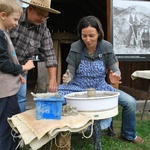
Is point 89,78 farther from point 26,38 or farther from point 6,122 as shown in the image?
point 6,122

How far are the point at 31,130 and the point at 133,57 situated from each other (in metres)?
3.10

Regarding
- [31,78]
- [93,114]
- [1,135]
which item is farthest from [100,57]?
[31,78]

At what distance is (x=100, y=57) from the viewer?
9.94ft

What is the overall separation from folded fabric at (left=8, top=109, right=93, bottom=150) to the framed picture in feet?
8.92

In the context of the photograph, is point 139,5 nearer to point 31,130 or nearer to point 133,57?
point 133,57

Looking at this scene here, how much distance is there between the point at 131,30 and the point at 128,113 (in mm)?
2048

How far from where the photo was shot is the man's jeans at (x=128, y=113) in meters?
3.15

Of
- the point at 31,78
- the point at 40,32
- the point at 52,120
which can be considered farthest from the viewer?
the point at 31,78

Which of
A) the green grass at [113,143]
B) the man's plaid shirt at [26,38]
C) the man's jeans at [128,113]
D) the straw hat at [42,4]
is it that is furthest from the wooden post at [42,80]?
the straw hat at [42,4]

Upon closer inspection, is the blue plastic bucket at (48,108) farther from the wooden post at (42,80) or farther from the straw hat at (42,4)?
the wooden post at (42,80)

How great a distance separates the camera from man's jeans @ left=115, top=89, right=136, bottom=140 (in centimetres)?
315

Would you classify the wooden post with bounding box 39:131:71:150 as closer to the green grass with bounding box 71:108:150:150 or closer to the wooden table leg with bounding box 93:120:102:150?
the wooden table leg with bounding box 93:120:102:150

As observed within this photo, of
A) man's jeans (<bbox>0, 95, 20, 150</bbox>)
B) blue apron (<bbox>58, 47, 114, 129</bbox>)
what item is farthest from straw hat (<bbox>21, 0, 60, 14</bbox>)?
man's jeans (<bbox>0, 95, 20, 150</bbox>)

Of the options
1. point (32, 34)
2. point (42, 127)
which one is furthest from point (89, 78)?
point (42, 127)
